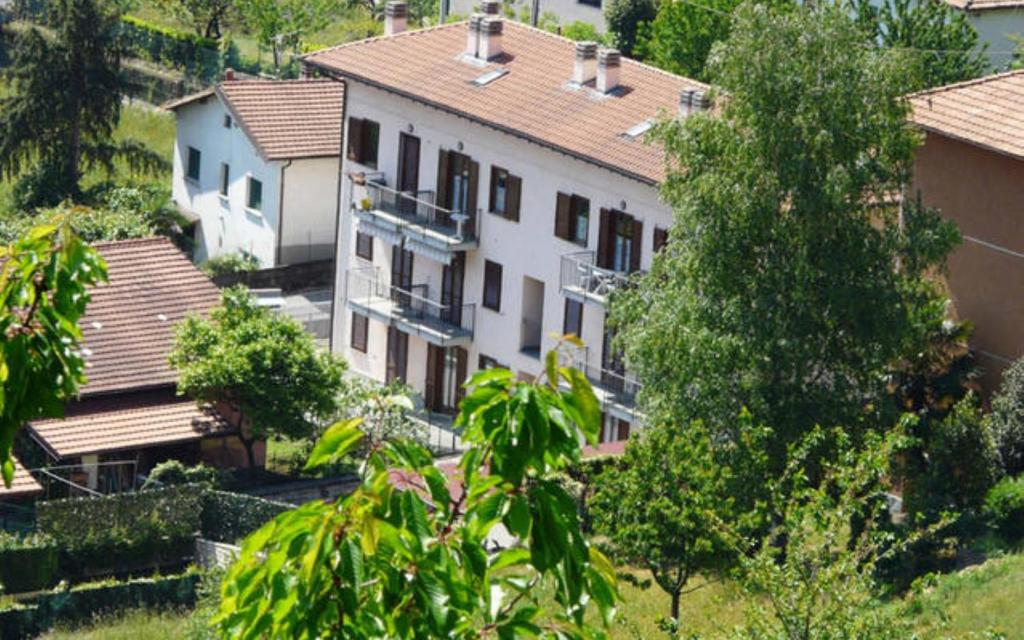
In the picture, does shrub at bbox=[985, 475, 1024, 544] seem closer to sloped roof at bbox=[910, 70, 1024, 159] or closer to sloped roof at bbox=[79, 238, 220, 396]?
sloped roof at bbox=[910, 70, 1024, 159]

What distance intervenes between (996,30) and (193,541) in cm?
2836

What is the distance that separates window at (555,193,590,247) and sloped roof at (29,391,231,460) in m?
9.53

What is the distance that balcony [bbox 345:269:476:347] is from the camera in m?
53.6

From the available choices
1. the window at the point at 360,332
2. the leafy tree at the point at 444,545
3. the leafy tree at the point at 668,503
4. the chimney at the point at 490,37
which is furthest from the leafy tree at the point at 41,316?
the window at the point at 360,332

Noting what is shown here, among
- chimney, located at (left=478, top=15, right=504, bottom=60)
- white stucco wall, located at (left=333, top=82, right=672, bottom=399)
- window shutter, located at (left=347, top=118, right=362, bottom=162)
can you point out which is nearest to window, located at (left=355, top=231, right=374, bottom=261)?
white stucco wall, located at (left=333, top=82, right=672, bottom=399)

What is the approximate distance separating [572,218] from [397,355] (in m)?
6.79

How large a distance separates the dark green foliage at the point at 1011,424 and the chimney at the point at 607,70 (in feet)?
48.9

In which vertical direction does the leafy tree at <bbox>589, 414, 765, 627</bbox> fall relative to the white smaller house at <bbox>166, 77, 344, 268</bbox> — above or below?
above

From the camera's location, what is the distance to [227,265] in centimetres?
6166

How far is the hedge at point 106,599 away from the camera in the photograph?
39375 millimetres

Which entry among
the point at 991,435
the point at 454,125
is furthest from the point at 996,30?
the point at 991,435

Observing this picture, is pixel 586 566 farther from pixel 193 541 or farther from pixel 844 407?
pixel 193 541

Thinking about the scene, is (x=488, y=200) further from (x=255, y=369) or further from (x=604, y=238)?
(x=255, y=369)

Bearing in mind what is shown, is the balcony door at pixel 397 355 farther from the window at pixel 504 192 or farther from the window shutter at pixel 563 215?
the window shutter at pixel 563 215
